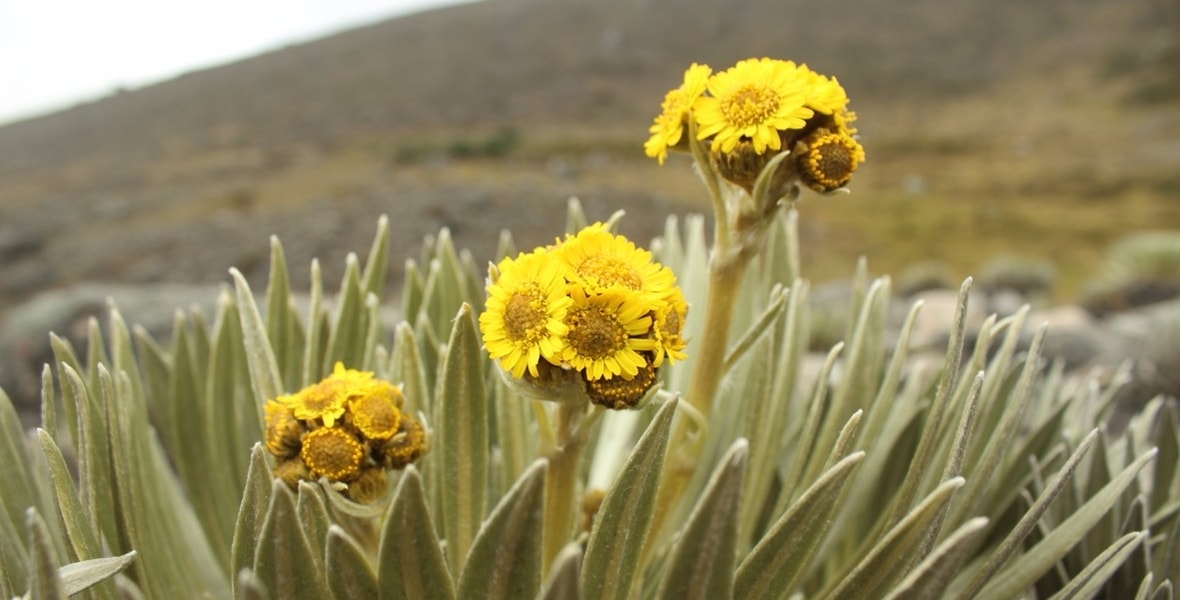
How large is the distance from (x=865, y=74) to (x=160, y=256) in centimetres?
4875

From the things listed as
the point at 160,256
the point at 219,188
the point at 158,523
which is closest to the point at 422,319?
the point at 158,523

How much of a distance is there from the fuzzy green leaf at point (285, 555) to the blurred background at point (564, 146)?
5647 millimetres

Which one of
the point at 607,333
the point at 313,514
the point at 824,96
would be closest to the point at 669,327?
the point at 607,333

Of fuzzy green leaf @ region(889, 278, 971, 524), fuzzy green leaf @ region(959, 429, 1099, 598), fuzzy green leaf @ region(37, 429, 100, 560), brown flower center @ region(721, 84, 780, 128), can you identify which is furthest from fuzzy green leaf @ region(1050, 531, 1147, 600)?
fuzzy green leaf @ region(37, 429, 100, 560)

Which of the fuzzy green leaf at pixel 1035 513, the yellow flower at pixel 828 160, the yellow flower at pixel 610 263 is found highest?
the yellow flower at pixel 828 160

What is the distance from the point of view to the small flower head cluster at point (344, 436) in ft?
4.03

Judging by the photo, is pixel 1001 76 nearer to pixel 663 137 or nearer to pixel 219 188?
pixel 219 188

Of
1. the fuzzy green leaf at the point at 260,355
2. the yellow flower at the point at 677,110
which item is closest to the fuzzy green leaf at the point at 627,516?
the yellow flower at the point at 677,110

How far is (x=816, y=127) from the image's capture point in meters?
1.38

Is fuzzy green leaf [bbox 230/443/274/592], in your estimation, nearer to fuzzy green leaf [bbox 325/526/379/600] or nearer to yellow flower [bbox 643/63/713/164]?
fuzzy green leaf [bbox 325/526/379/600]

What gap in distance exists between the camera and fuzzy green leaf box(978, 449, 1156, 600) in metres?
1.37

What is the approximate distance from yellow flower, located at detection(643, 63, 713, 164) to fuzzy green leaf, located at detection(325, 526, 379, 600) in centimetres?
80

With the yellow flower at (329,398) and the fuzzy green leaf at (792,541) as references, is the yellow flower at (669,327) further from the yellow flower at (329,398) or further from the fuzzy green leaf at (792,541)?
the yellow flower at (329,398)

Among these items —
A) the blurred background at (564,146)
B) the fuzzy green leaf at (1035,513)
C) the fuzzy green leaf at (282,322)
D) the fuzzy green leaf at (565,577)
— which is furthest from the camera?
the blurred background at (564,146)
